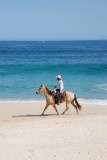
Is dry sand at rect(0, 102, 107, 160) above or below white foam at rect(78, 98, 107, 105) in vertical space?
above

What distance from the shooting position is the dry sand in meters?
10.7

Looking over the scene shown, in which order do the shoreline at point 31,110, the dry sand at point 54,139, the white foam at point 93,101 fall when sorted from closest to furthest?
1. the dry sand at point 54,139
2. the shoreline at point 31,110
3. the white foam at point 93,101

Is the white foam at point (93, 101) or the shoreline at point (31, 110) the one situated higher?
the shoreline at point (31, 110)

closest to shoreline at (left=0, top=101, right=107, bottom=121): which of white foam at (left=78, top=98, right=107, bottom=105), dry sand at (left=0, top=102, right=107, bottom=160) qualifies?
dry sand at (left=0, top=102, right=107, bottom=160)

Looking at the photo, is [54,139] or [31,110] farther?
[31,110]

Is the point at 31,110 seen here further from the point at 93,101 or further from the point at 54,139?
the point at 54,139

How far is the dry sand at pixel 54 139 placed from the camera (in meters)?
10.7

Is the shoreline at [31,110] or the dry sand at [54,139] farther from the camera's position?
the shoreline at [31,110]

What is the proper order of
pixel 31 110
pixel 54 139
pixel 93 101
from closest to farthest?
pixel 54 139
pixel 31 110
pixel 93 101

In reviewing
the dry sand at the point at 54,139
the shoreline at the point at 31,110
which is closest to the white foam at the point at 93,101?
the shoreline at the point at 31,110

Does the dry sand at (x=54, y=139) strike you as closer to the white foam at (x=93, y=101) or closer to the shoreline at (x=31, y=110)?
the shoreline at (x=31, y=110)

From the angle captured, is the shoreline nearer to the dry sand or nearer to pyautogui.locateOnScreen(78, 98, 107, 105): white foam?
the dry sand

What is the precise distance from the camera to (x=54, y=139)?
12.3 m

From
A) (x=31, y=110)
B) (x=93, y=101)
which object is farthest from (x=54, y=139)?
(x=93, y=101)
